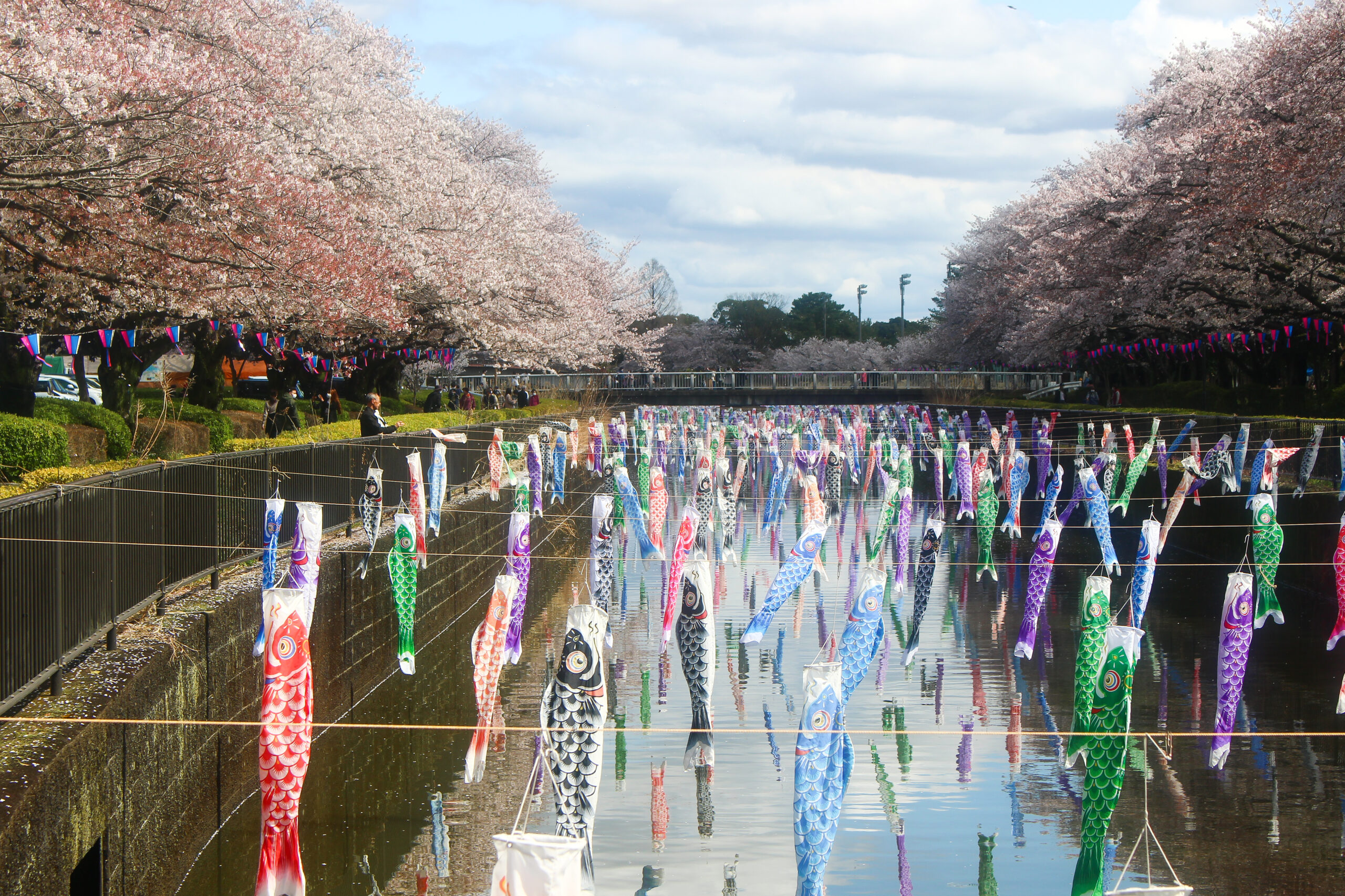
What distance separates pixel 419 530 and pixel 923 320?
8850cm

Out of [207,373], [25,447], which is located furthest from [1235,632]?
[207,373]

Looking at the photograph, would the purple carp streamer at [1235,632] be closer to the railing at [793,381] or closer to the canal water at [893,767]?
the canal water at [893,767]

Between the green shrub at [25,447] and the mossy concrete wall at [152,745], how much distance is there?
2.71 m

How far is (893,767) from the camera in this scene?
36.1ft

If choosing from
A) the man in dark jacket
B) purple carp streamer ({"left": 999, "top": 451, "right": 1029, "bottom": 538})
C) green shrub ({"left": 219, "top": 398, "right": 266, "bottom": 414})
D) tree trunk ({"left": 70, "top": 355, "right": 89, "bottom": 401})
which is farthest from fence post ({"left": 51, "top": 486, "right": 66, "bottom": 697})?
green shrub ({"left": 219, "top": 398, "right": 266, "bottom": 414})

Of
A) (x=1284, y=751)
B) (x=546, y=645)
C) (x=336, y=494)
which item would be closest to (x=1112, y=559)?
(x=1284, y=751)

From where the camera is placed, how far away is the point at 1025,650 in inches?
522

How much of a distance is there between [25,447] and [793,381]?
61.7 meters

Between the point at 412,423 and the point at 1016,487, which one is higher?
the point at 412,423

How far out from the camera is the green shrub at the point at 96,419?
1666cm

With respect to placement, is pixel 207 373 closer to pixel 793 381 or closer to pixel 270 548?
pixel 270 548

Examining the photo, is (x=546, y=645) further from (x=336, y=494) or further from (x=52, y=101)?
(x=52, y=101)

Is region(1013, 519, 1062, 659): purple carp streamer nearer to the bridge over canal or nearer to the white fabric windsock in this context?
the white fabric windsock

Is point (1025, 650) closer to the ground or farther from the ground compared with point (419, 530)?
closer to the ground
